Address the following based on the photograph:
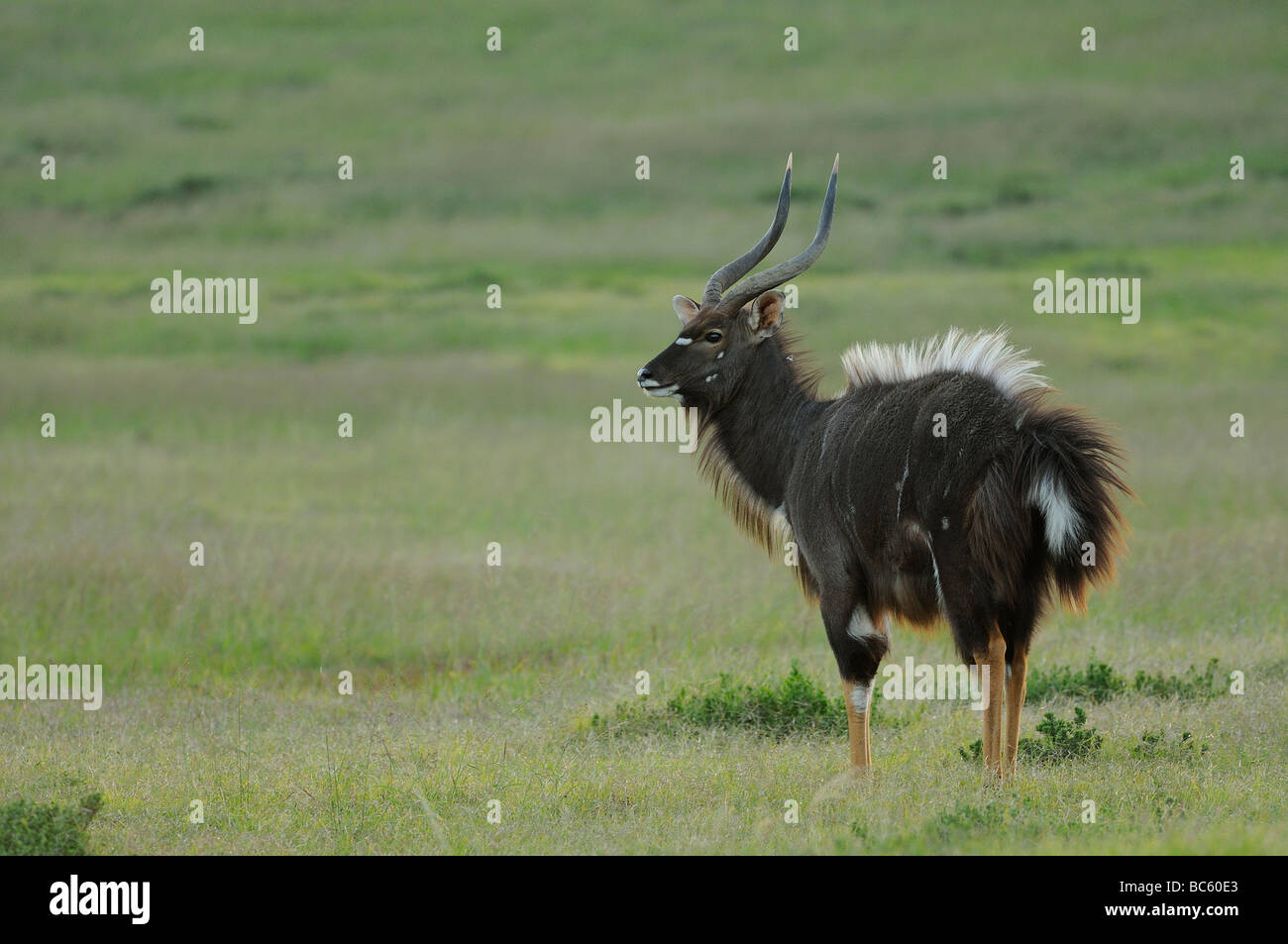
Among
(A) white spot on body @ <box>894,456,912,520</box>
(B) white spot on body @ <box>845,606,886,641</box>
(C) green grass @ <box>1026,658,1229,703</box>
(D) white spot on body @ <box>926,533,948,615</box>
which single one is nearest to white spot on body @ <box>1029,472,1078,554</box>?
(D) white spot on body @ <box>926,533,948,615</box>

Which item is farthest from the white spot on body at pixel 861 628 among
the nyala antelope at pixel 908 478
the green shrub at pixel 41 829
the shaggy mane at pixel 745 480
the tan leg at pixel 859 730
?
the green shrub at pixel 41 829

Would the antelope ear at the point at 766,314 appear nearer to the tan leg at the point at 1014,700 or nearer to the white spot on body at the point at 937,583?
the white spot on body at the point at 937,583

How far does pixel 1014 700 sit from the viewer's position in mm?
9859

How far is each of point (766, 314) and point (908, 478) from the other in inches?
77.0

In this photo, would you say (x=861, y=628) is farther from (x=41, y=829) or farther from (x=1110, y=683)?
(x=41, y=829)

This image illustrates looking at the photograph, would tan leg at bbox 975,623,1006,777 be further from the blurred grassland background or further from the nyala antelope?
the blurred grassland background

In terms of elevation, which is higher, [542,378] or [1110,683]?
[542,378]

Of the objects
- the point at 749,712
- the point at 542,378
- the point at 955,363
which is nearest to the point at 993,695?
the point at 955,363

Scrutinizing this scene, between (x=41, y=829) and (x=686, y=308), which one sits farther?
(x=686, y=308)

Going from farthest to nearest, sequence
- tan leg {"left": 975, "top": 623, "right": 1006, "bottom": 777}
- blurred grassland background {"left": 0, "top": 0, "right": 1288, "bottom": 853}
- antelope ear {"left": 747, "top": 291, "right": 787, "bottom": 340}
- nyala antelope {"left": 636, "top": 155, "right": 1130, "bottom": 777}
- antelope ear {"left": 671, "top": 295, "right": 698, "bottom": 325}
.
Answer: antelope ear {"left": 671, "top": 295, "right": 698, "bottom": 325} → antelope ear {"left": 747, "top": 291, "right": 787, "bottom": 340} → blurred grassland background {"left": 0, "top": 0, "right": 1288, "bottom": 853} → tan leg {"left": 975, "top": 623, "right": 1006, "bottom": 777} → nyala antelope {"left": 636, "top": 155, "right": 1130, "bottom": 777}

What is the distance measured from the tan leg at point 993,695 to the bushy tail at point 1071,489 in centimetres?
61

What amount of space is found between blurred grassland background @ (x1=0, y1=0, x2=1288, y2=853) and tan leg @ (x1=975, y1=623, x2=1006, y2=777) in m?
0.24

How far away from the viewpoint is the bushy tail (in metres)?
9.16

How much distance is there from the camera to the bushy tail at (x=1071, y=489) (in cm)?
916
